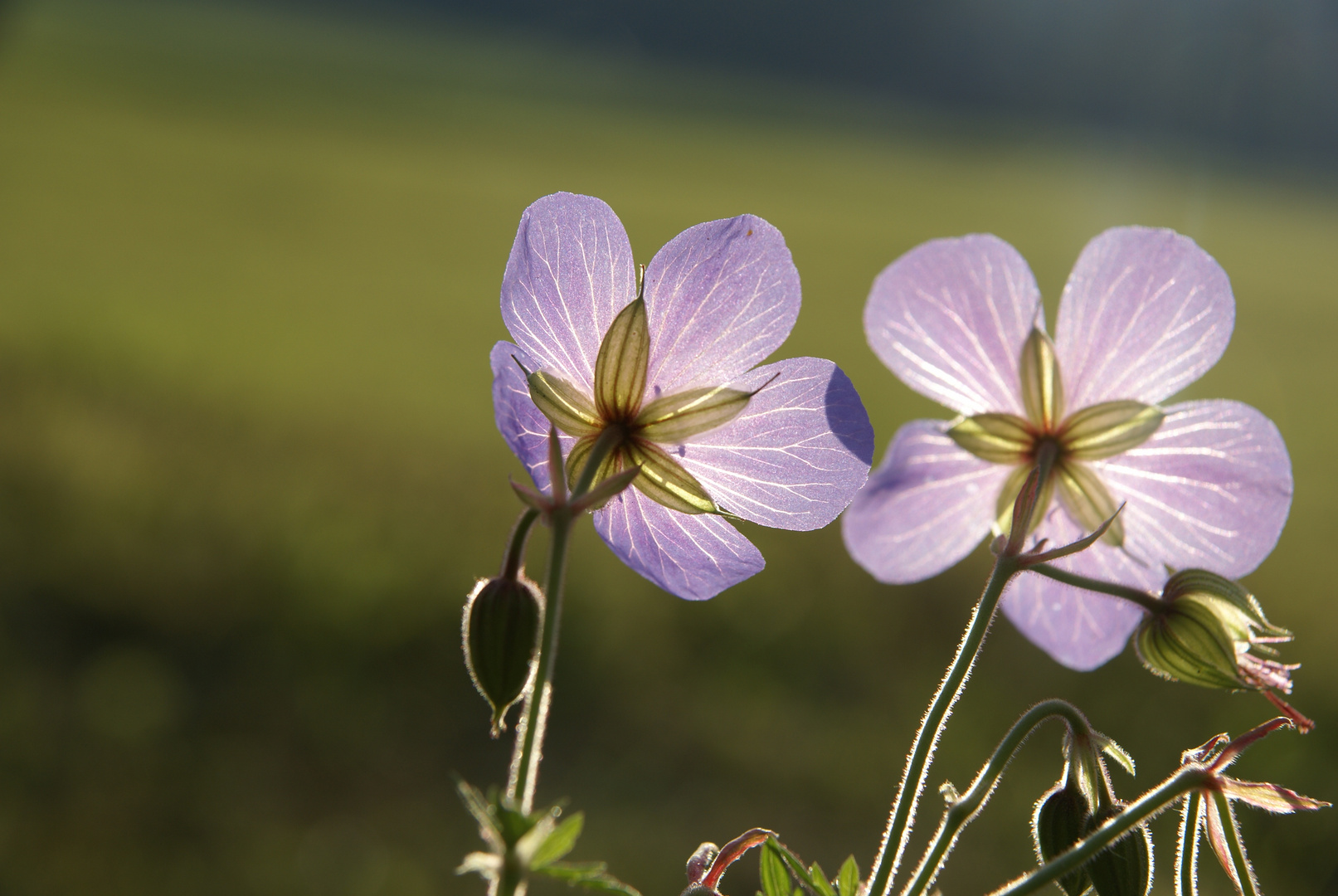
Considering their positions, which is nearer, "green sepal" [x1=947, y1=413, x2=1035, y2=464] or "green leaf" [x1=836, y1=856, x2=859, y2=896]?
"green leaf" [x1=836, y1=856, x2=859, y2=896]

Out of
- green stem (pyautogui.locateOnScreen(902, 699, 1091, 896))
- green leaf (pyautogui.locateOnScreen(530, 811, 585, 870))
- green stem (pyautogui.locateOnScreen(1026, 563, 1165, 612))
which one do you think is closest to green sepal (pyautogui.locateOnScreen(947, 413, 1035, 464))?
green stem (pyautogui.locateOnScreen(1026, 563, 1165, 612))

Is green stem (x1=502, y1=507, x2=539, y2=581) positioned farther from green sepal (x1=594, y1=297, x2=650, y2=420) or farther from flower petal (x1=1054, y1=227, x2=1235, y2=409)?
flower petal (x1=1054, y1=227, x2=1235, y2=409)

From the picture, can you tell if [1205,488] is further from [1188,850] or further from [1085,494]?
[1188,850]

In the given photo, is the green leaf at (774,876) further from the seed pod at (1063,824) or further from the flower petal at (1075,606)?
the flower petal at (1075,606)

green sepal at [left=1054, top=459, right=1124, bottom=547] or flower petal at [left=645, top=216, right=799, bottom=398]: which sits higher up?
flower petal at [left=645, top=216, right=799, bottom=398]

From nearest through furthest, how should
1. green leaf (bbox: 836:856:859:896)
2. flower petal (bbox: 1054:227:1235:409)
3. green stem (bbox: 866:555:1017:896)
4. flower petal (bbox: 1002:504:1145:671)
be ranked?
green stem (bbox: 866:555:1017:896) → green leaf (bbox: 836:856:859:896) → flower petal (bbox: 1054:227:1235:409) → flower petal (bbox: 1002:504:1145:671)

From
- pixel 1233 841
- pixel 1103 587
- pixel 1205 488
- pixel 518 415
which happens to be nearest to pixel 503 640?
pixel 518 415

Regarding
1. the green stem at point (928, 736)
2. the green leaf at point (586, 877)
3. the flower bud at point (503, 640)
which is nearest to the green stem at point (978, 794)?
the green stem at point (928, 736)

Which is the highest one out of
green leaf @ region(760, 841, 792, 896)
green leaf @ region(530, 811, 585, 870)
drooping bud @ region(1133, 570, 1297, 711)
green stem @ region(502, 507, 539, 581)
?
drooping bud @ region(1133, 570, 1297, 711)
